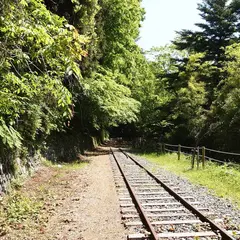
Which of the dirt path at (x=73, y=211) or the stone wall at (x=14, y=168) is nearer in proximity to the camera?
the dirt path at (x=73, y=211)

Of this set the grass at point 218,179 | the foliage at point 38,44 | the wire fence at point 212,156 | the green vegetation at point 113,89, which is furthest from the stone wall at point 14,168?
the wire fence at point 212,156

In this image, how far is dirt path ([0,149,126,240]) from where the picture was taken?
602 centimetres

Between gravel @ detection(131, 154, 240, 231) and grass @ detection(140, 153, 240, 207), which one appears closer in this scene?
gravel @ detection(131, 154, 240, 231)

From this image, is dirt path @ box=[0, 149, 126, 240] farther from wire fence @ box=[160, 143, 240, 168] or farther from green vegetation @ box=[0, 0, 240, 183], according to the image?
wire fence @ box=[160, 143, 240, 168]

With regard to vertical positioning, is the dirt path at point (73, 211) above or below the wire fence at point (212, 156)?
below

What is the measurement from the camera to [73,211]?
7.55 meters

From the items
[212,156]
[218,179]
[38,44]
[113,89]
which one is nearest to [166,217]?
[38,44]

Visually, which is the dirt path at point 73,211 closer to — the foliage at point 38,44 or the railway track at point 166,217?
the railway track at point 166,217

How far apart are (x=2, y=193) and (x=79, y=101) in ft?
35.7

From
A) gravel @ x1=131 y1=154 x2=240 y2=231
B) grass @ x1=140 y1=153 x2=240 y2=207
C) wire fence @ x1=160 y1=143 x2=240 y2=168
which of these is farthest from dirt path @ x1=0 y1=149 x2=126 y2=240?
wire fence @ x1=160 y1=143 x2=240 y2=168

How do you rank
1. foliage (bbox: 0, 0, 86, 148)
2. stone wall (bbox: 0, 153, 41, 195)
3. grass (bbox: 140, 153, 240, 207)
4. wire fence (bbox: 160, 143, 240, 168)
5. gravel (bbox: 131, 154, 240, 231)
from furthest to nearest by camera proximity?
wire fence (bbox: 160, 143, 240, 168) → grass (bbox: 140, 153, 240, 207) → stone wall (bbox: 0, 153, 41, 195) → gravel (bbox: 131, 154, 240, 231) → foliage (bbox: 0, 0, 86, 148)

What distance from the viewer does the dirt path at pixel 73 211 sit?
6.02 metres

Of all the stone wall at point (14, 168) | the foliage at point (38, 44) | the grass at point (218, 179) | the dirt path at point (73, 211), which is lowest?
the dirt path at point (73, 211)

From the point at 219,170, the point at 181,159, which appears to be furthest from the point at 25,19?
the point at 181,159
